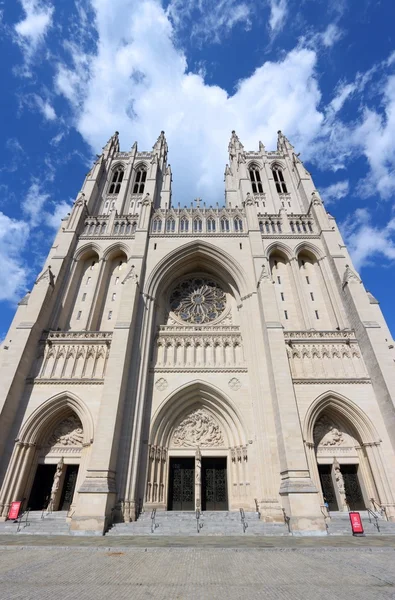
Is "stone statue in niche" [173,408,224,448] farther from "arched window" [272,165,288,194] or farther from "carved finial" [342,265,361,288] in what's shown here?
"arched window" [272,165,288,194]

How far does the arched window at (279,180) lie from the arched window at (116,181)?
1538cm

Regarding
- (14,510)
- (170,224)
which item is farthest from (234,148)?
(14,510)

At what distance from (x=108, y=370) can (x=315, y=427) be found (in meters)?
10.5

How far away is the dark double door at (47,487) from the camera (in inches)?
507

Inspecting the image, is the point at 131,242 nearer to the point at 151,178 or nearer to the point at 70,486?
the point at 151,178

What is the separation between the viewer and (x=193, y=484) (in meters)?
14.0

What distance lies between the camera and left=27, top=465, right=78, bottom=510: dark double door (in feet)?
42.2

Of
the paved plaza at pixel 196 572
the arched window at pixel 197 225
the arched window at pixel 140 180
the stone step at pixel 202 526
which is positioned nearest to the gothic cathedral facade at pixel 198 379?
the arched window at pixel 197 225

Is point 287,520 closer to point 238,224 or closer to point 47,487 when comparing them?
point 47,487

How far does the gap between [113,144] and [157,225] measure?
1679 centimetres

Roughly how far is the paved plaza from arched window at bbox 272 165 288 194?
85.0 feet

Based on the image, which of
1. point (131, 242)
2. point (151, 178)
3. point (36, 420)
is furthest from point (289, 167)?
point (36, 420)

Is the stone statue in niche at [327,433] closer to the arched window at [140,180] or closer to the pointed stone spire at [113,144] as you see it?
the arched window at [140,180]

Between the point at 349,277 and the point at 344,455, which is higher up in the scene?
the point at 349,277
